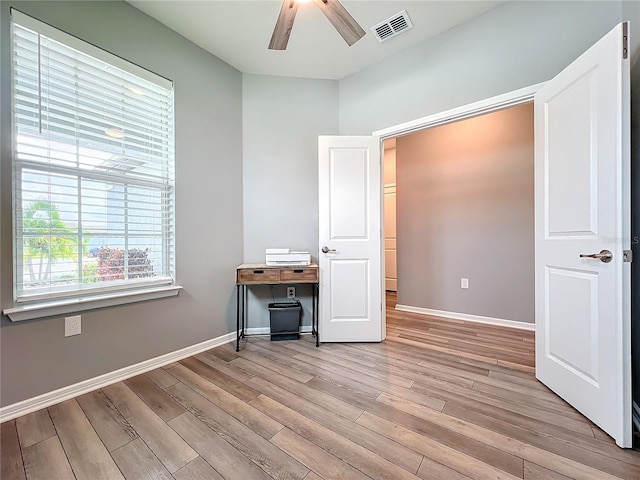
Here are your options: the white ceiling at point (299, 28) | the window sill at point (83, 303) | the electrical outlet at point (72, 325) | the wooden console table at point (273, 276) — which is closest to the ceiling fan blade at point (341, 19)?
the white ceiling at point (299, 28)

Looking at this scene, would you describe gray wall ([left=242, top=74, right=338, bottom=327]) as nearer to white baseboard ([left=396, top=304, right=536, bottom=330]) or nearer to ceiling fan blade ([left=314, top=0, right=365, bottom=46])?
ceiling fan blade ([left=314, top=0, right=365, bottom=46])

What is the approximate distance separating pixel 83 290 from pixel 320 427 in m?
1.75

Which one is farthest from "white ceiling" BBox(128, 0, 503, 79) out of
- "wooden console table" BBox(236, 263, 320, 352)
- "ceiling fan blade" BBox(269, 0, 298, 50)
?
"wooden console table" BBox(236, 263, 320, 352)

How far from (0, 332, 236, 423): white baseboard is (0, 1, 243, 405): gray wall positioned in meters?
0.04

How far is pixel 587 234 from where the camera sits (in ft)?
4.71

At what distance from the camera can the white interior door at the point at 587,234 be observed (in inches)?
49.7

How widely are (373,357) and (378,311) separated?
46 cm

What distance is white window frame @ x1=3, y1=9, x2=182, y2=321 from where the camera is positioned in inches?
60.2

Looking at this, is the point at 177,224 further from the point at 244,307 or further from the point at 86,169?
the point at 244,307

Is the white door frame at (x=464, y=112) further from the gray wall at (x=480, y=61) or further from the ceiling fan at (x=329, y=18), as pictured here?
the ceiling fan at (x=329, y=18)

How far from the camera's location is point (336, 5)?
4.94 feet

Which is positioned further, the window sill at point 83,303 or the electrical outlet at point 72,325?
the electrical outlet at point 72,325

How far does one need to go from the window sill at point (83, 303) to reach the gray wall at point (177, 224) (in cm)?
5

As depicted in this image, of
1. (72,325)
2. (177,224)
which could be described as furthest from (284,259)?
(72,325)
